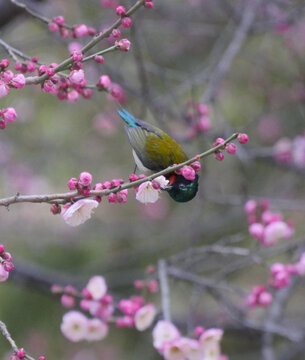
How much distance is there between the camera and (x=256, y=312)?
15.0 ft

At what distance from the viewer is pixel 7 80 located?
1425mm

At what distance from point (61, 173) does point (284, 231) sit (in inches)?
115

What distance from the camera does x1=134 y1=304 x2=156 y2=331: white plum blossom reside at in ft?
7.17

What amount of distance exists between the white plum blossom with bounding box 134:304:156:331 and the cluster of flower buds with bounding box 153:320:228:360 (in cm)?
17

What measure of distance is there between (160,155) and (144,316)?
649mm

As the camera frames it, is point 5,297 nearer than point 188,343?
No

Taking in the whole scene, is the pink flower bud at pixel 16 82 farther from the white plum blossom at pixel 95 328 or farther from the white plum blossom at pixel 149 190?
the white plum blossom at pixel 95 328

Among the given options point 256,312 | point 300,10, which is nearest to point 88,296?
point 300,10

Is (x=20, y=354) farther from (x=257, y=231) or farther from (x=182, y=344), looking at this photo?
(x=257, y=231)

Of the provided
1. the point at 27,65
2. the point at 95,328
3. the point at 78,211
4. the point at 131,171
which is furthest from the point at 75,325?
the point at 131,171

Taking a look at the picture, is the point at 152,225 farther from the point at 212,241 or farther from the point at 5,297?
the point at 5,297

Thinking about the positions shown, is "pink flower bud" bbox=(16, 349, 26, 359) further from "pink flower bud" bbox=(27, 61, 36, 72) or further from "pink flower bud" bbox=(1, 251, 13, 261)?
"pink flower bud" bbox=(27, 61, 36, 72)

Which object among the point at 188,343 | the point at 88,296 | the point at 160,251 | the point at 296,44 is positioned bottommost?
the point at 188,343

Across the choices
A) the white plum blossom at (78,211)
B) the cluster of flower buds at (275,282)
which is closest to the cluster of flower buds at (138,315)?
the cluster of flower buds at (275,282)
